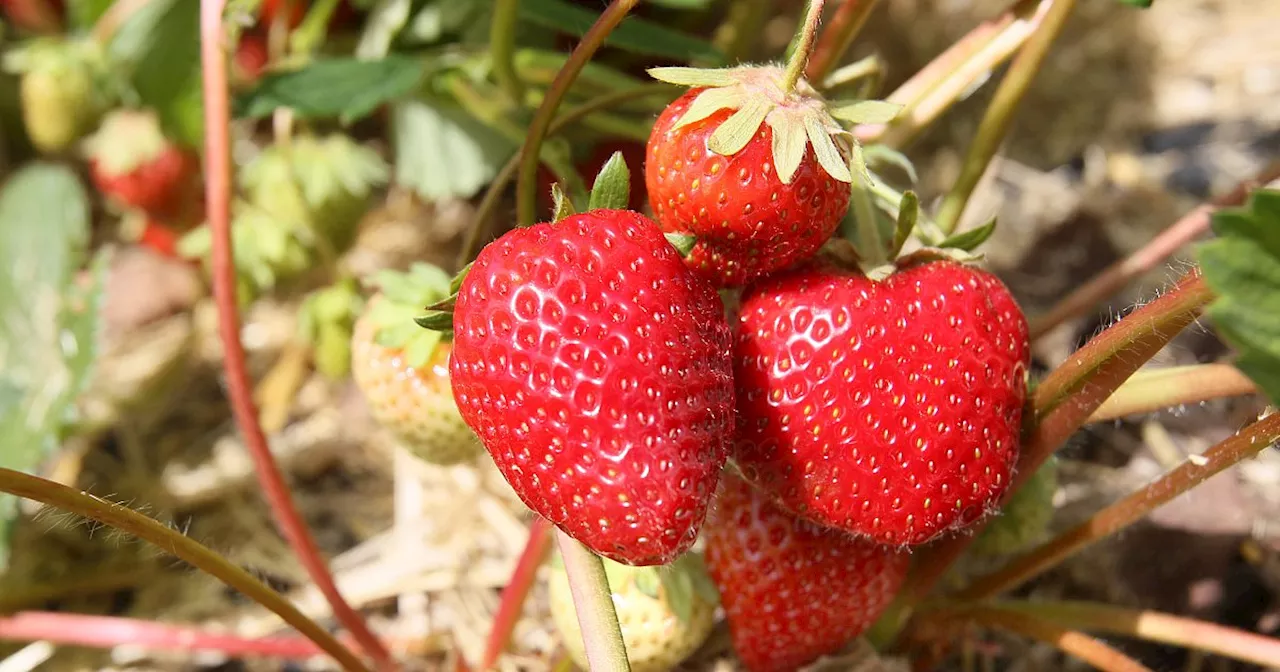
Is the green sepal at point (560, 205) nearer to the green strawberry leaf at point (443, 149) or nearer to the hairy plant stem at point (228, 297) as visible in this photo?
the hairy plant stem at point (228, 297)

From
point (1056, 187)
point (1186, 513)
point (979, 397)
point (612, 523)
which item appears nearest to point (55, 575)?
point (612, 523)

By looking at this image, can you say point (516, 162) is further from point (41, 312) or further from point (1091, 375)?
point (41, 312)

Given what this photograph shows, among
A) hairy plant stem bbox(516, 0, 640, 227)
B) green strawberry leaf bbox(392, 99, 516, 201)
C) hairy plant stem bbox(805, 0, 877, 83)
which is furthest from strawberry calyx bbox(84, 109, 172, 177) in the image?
hairy plant stem bbox(805, 0, 877, 83)

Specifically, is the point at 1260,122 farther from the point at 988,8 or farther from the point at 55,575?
the point at 55,575

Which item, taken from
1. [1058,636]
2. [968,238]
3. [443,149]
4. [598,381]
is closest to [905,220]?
[968,238]

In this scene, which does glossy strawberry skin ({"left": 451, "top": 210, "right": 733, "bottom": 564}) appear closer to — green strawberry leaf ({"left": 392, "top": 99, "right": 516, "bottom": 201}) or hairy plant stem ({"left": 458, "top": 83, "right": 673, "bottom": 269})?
hairy plant stem ({"left": 458, "top": 83, "right": 673, "bottom": 269})

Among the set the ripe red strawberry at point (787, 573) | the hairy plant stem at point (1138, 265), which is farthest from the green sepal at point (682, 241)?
the hairy plant stem at point (1138, 265)
